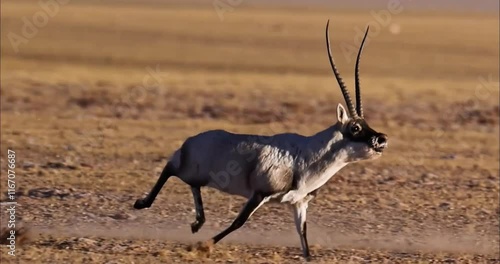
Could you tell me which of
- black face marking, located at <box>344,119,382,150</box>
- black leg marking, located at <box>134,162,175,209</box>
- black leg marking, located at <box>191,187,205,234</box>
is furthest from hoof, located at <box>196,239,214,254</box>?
black face marking, located at <box>344,119,382,150</box>

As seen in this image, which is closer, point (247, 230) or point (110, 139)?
point (247, 230)

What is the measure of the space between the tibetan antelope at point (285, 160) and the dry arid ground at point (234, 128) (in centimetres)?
59

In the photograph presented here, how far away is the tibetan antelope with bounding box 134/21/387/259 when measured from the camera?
Answer: 9.87 meters

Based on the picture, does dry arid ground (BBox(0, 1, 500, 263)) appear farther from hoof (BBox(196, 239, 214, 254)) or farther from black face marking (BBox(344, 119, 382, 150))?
black face marking (BBox(344, 119, 382, 150))

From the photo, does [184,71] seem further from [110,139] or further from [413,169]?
[413,169]

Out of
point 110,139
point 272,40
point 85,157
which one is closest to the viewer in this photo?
point 85,157

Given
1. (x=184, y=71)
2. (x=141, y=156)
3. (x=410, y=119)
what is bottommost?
(x=141, y=156)

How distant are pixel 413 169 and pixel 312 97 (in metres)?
11.4

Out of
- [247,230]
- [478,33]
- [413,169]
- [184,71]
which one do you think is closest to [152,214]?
[247,230]

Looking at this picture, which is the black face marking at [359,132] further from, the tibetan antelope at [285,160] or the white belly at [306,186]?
the white belly at [306,186]

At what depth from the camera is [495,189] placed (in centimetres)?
1527
